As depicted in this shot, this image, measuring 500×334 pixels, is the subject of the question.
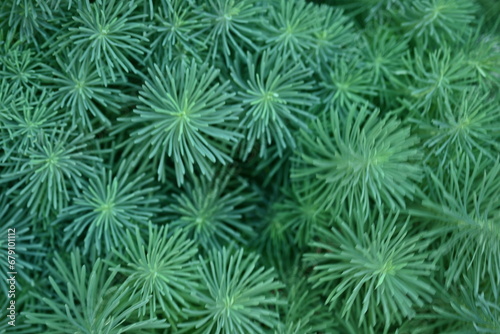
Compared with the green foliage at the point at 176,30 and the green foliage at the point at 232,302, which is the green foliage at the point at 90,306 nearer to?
the green foliage at the point at 232,302

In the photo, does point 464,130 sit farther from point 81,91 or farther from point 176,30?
point 81,91

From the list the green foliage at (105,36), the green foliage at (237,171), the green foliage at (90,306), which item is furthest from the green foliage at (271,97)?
the green foliage at (90,306)

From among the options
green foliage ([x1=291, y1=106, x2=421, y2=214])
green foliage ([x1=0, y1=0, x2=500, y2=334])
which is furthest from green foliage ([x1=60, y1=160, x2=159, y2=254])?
green foliage ([x1=291, y1=106, x2=421, y2=214])

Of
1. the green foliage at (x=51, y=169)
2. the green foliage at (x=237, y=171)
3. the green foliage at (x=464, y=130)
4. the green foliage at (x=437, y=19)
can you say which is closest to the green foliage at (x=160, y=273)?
the green foliage at (x=237, y=171)

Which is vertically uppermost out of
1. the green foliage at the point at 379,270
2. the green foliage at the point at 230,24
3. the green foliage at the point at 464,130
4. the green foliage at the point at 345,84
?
the green foliage at the point at 230,24

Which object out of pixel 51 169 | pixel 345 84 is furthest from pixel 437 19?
pixel 51 169

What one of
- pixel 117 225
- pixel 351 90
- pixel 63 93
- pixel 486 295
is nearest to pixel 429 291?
pixel 486 295

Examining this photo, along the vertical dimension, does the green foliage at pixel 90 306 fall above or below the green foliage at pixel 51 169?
below

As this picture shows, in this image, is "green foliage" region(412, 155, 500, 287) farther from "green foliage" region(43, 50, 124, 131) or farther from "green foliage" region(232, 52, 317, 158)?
"green foliage" region(43, 50, 124, 131)

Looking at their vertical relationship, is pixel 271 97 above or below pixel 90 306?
above

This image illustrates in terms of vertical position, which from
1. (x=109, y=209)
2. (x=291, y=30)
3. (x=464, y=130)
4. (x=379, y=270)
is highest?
(x=291, y=30)

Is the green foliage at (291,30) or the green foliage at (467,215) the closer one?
the green foliage at (467,215)

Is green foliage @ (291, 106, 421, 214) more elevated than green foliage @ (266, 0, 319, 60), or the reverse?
green foliage @ (266, 0, 319, 60)
